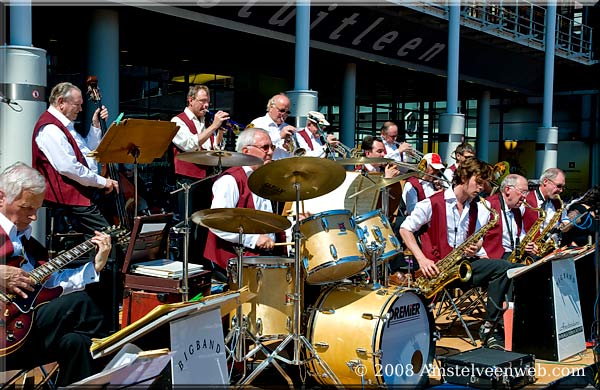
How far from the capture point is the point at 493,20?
1694 centimetres

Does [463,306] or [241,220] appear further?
[463,306]

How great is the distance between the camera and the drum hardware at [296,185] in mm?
4113

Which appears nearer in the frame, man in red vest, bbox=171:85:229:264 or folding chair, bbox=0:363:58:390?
folding chair, bbox=0:363:58:390

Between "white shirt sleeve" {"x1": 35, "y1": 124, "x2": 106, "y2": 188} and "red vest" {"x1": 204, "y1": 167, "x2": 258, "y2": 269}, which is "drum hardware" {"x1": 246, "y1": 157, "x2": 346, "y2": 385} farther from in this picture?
"white shirt sleeve" {"x1": 35, "y1": 124, "x2": 106, "y2": 188}

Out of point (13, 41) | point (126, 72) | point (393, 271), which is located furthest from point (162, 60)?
point (393, 271)

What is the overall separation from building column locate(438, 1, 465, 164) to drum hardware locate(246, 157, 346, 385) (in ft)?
31.4

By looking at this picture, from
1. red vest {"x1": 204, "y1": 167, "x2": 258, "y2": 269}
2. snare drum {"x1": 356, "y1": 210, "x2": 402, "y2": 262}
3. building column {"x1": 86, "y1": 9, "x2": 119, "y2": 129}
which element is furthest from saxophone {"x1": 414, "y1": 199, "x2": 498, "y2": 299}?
building column {"x1": 86, "y1": 9, "x2": 119, "y2": 129}

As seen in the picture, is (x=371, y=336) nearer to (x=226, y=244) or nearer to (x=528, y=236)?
(x=226, y=244)

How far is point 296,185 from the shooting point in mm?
4250

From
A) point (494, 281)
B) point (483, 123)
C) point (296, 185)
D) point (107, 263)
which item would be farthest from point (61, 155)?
point (483, 123)

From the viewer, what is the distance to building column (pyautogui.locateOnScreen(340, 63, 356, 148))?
562 inches

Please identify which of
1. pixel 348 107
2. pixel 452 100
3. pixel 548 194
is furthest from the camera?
pixel 348 107

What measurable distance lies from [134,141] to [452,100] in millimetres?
9740

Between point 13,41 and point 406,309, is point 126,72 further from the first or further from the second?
point 406,309
